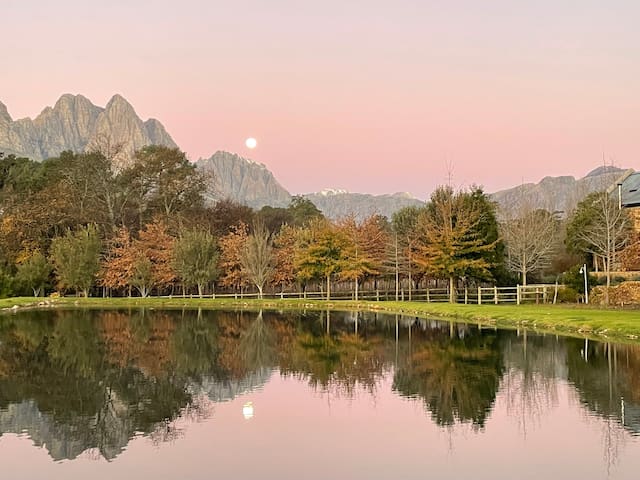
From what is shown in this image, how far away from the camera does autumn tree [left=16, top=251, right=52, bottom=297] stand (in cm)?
7062

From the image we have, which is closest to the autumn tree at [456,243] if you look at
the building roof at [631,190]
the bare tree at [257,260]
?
the building roof at [631,190]

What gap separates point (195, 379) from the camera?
2156 cm

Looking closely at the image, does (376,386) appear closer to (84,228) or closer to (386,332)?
(386,332)

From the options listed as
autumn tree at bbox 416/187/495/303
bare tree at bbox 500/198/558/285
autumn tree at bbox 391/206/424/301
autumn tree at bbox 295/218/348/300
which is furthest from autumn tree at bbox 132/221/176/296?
bare tree at bbox 500/198/558/285

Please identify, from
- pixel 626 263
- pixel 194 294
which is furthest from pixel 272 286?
pixel 626 263

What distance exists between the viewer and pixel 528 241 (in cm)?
5659

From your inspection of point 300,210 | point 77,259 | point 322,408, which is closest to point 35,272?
point 77,259

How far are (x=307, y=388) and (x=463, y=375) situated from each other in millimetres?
5057

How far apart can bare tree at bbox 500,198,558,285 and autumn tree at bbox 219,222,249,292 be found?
84.6 feet

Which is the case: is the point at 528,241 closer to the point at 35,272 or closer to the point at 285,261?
the point at 285,261

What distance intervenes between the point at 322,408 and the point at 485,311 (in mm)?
26132

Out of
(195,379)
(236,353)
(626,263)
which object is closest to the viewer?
(195,379)

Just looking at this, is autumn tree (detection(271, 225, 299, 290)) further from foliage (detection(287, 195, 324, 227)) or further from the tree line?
foliage (detection(287, 195, 324, 227))

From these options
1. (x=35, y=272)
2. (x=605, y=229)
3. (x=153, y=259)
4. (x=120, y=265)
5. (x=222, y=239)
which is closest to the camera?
(x=605, y=229)
